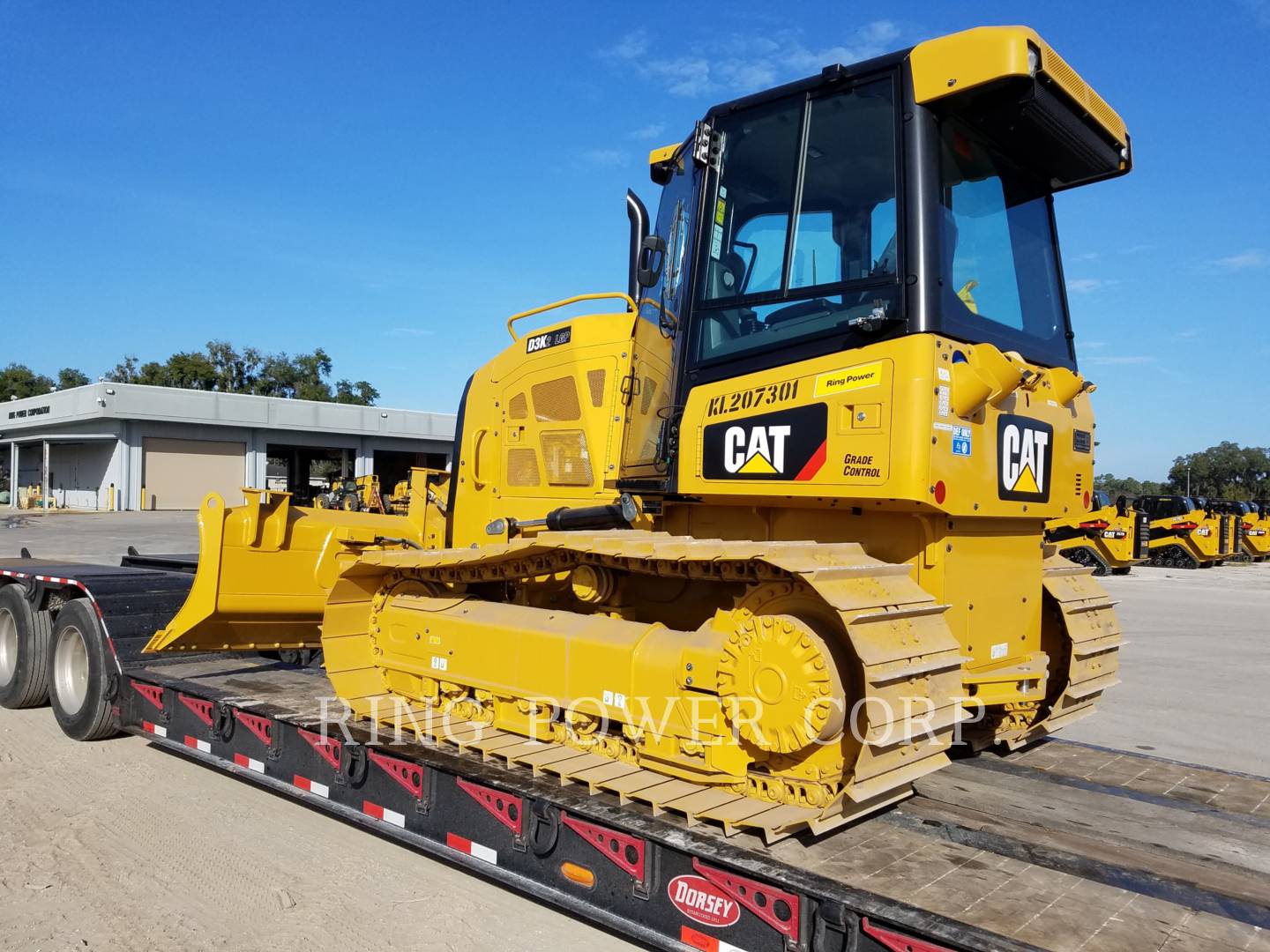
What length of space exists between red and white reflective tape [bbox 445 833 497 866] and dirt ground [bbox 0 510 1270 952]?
0.28 metres

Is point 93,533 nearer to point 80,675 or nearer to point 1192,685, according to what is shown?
point 80,675

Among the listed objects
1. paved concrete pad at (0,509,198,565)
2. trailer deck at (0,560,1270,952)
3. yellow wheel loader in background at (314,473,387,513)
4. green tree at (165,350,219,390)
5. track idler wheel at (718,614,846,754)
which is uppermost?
green tree at (165,350,219,390)

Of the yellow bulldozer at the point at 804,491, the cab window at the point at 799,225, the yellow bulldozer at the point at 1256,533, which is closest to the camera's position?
the yellow bulldozer at the point at 804,491

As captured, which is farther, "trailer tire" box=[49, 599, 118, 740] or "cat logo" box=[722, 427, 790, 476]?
"trailer tire" box=[49, 599, 118, 740]

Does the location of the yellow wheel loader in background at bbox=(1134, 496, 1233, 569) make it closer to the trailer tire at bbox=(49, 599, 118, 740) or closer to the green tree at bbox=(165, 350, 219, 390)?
the trailer tire at bbox=(49, 599, 118, 740)

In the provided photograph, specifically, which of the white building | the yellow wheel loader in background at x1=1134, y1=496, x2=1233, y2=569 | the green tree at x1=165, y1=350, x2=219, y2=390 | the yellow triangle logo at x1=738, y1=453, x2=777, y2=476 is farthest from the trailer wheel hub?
the green tree at x1=165, y1=350, x2=219, y2=390

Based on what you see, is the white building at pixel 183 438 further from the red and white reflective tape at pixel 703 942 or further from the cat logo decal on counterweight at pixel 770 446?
the red and white reflective tape at pixel 703 942

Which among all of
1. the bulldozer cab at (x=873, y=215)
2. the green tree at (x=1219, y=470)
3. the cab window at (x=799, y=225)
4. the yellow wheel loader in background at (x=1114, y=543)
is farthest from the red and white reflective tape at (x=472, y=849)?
the green tree at (x=1219, y=470)

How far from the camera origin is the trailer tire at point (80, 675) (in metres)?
6.83

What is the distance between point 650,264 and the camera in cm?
511

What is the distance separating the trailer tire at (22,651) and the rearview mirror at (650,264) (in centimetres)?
569

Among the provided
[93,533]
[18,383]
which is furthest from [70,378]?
[93,533]

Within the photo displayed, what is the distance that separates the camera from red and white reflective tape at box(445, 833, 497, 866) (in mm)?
4180

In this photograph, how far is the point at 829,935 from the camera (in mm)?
2992
